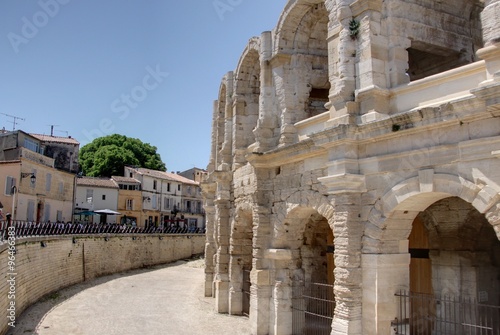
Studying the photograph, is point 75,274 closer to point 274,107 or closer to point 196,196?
point 274,107

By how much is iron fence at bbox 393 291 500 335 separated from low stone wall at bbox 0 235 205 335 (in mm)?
10716

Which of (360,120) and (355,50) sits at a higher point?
(355,50)

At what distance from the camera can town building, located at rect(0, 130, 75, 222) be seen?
83.1 ft

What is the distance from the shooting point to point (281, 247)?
1225 centimetres

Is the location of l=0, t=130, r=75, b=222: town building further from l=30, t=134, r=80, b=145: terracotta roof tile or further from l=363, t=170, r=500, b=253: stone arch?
l=363, t=170, r=500, b=253: stone arch

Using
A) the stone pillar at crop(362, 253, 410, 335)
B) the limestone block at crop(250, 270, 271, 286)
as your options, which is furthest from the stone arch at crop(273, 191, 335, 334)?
the stone pillar at crop(362, 253, 410, 335)

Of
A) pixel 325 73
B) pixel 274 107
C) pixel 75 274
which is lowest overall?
pixel 75 274

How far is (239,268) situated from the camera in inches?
624

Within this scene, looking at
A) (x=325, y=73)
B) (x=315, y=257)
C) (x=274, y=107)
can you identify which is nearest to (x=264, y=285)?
(x=315, y=257)

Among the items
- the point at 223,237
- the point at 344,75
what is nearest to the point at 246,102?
the point at 223,237

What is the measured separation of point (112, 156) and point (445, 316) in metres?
40.7

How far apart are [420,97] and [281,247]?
568 centimetres

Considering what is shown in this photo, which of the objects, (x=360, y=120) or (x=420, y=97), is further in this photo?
(x=360, y=120)

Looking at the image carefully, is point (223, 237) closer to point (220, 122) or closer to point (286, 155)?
point (220, 122)
